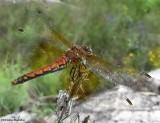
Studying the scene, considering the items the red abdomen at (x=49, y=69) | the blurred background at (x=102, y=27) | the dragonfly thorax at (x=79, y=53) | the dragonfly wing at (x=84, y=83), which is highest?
the blurred background at (x=102, y=27)

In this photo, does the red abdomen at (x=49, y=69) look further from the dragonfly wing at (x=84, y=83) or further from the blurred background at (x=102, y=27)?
the blurred background at (x=102, y=27)

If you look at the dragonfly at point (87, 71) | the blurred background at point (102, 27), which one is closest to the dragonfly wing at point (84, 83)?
the dragonfly at point (87, 71)

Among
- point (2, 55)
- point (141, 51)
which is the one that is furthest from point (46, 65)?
point (141, 51)

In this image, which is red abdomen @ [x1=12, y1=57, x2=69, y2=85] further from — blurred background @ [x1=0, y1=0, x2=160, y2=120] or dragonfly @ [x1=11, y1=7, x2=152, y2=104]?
blurred background @ [x1=0, y1=0, x2=160, y2=120]

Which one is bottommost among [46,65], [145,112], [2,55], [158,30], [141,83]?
[141,83]

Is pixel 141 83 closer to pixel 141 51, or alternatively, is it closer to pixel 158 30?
pixel 141 51

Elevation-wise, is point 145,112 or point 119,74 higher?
point 145,112
